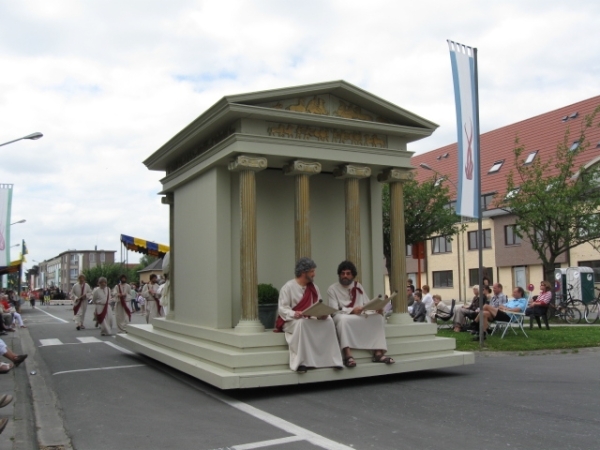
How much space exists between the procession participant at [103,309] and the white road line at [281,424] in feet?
36.9

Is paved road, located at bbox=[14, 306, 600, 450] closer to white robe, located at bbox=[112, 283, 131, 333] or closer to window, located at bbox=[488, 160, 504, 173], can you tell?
white robe, located at bbox=[112, 283, 131, 333]

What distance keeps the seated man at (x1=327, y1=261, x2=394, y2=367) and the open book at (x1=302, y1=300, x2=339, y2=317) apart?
24.0 inches

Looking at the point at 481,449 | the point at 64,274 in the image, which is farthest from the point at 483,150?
the point at 64,274

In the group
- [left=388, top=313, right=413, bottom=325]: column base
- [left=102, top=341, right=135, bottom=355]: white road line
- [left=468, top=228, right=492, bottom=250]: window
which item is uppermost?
[left=468, top=228, right=492, bottom=250]: window

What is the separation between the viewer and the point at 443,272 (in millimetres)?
49281

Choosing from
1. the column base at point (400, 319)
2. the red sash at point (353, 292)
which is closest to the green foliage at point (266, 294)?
the red sash at point (353, 292)

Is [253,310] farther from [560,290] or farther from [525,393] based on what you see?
[560,290]

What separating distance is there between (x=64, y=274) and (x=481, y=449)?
156 meters

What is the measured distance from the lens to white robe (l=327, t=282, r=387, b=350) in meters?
9.55

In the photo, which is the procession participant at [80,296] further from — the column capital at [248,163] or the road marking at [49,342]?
the column capital at [248,163]

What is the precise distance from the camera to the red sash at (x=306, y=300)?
9.45 m

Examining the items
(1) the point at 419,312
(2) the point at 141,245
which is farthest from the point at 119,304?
(1) the point at 419,312

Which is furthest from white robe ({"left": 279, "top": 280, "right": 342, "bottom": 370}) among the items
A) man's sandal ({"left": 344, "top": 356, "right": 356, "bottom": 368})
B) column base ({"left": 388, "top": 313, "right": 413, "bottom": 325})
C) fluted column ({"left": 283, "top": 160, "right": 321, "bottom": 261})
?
column base ({"left": 388, "top": 313, "right": 413, "bottom": 325})

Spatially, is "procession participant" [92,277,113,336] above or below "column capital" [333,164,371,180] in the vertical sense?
below
